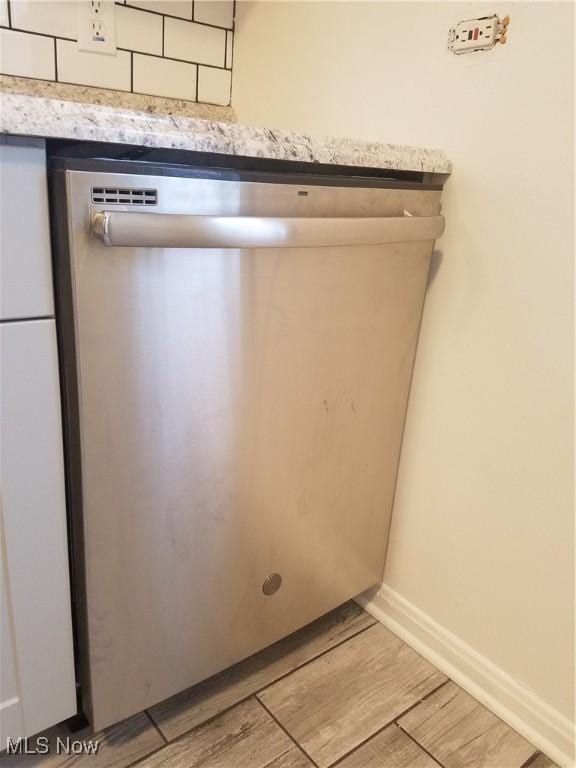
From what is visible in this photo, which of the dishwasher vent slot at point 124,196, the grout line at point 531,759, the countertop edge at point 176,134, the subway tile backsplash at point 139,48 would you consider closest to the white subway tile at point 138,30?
the subway tile backsplash at point 139,48

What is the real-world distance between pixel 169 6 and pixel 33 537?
1110 mm

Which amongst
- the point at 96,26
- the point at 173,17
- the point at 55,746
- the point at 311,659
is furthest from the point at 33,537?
the point at 173,17

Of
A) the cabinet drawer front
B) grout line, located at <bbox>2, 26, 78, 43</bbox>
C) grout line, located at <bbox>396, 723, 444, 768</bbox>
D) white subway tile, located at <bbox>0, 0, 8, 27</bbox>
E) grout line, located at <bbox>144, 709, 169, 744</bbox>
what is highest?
white subway tile, located at <bbox>0, 0, 8, 27</bbox>

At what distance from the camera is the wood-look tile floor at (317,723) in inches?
37.0

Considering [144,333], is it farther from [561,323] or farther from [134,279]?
[561,323]

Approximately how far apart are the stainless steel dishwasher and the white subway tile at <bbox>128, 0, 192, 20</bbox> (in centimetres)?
69

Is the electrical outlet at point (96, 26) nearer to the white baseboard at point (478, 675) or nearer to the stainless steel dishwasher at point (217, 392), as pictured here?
the stainless steel dishwasher at point (217, 392)

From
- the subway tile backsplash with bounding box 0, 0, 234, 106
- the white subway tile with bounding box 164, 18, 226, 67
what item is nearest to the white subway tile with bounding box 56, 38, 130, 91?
the subway tile backsplash with bounding box 0, 0, 234, 106

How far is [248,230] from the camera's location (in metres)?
0.73

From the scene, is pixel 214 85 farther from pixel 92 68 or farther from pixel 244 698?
pixel 244 698

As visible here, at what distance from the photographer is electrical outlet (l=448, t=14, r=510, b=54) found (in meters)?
0.90

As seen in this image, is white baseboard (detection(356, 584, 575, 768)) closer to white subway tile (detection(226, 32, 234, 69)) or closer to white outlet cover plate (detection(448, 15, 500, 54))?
white outlet cover plate (detection(448, 15, 500, 54))

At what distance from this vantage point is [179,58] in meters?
1.30

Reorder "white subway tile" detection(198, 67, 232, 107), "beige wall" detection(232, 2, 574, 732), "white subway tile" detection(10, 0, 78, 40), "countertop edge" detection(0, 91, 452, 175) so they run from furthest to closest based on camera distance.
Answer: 1. "white subway tile" detection(198, 67, 232, 107)
2. "white subway tile" detection(10, 0, 78, 40)
3. "beige wall" detection(232, 2, 574, 732)
4. "countertop edge" detection(0, 91, 452, 175)
